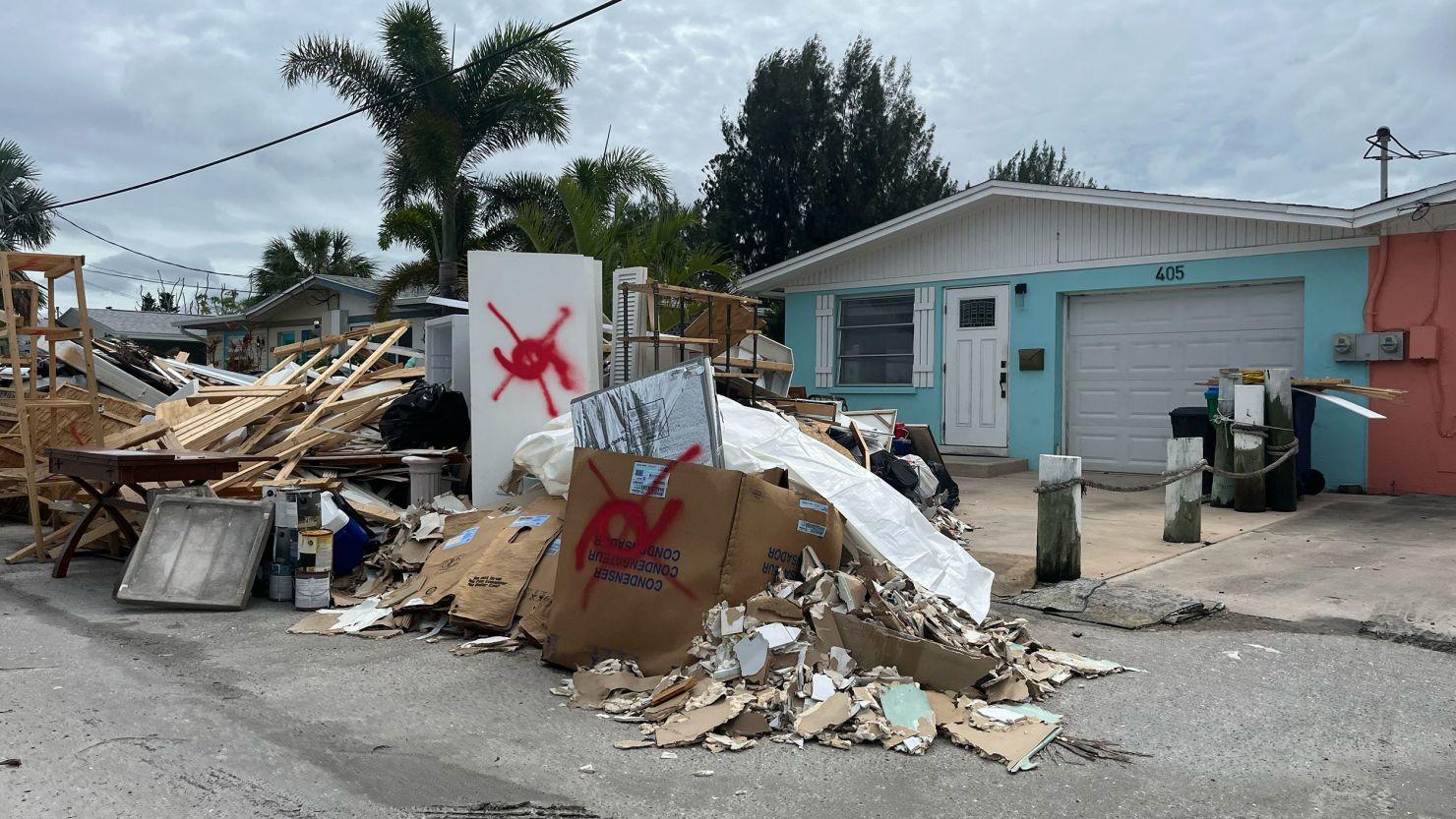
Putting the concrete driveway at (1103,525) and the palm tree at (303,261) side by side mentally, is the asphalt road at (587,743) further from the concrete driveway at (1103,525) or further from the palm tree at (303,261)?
the palm tree at (303,261)

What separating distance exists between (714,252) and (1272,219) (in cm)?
843

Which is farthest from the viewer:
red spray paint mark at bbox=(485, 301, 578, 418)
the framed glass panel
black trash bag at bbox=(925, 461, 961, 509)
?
the framed glass panel

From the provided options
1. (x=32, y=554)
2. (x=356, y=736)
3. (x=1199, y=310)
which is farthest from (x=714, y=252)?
(x=356, y=736)

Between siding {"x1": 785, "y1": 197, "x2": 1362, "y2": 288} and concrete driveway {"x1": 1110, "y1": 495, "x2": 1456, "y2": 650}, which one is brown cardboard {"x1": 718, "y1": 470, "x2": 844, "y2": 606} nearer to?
concrete driveway {"x1": 1110, "y1": 495, "x2": 1456, "y2": 650}

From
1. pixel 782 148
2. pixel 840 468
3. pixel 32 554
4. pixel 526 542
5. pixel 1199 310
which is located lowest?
pixel 32 554

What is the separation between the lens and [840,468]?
586 centimetres

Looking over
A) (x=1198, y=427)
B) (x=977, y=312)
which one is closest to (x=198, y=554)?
(x=1198, y=427)

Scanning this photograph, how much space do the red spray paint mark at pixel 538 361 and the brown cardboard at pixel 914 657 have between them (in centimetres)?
410

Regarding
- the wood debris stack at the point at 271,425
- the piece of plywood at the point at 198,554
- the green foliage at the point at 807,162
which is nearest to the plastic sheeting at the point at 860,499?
the piece of plywood at the point at 198,554

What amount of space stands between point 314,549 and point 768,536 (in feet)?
9.93

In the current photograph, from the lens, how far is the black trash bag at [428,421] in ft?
27.1

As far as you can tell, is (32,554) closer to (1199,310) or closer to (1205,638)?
(1205,638)

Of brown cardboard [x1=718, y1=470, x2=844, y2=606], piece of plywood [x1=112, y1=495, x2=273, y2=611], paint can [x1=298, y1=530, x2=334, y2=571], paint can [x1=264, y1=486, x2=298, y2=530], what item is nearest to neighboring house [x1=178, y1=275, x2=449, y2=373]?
piece of plywood [x1=112, y1=495, x2=273, y2=611]

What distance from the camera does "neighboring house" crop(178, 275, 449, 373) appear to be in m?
22.5
